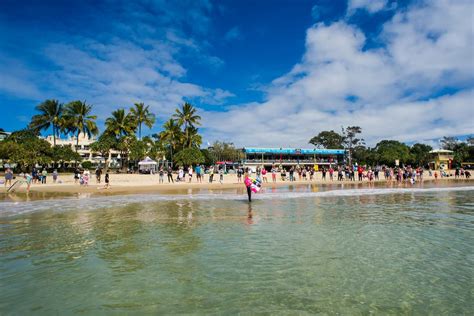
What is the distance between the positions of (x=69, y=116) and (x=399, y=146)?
81.4 metres

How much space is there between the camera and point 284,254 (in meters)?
6.38

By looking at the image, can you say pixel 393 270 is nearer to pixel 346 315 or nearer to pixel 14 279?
pixel 346 315

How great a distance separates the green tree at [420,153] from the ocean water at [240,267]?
88.2m

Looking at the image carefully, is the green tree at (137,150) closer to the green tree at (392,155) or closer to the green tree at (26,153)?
the green tree at (26,153)

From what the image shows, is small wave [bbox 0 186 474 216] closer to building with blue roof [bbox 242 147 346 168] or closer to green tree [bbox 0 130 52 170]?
green tree [bbox 0 130 52 170]

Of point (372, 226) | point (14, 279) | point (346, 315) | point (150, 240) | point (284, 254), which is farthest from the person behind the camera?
point (372, 226)

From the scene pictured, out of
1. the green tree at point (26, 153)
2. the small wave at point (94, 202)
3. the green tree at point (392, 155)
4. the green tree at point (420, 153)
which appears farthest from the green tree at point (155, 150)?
the green tree at point (420, 153)

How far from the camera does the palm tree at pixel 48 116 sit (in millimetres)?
56562

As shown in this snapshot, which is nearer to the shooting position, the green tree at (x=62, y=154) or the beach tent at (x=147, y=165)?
the beach tent at (x=147, y=165)

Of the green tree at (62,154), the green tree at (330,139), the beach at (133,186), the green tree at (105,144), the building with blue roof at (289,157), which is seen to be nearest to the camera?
the beach at (133,186)

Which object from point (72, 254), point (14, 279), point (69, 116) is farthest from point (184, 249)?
point (69, 116)

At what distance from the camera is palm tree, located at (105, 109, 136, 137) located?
182 feet

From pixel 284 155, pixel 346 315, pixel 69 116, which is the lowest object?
pixel 346 315

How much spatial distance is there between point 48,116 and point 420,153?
95.3 metres
